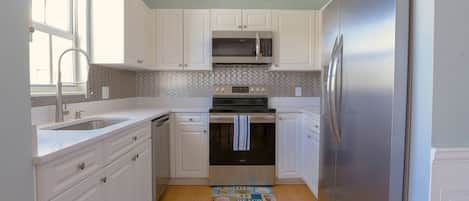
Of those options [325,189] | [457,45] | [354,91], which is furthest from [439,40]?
[325,189]

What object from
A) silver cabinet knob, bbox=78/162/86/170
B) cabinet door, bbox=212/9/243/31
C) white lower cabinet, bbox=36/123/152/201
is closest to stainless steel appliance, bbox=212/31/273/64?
cabinet door, bbox=212/9/243/31

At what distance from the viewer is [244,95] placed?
11.3ft

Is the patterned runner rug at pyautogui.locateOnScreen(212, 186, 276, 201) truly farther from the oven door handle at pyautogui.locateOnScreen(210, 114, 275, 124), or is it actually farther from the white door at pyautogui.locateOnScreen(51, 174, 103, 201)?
the white door at pyautogui.locateOnScreen(51, 174, 103, 201)

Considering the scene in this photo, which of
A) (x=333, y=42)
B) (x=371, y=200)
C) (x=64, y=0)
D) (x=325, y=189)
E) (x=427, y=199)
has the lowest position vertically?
(x=325, y=189)

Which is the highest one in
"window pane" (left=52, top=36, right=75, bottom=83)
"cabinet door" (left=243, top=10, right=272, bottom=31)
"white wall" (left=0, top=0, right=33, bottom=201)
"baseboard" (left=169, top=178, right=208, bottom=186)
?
"cabinet door" (left=243, top=10, right=272, bottom=31)

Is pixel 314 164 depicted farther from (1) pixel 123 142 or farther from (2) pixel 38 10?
(2) pixel 38 10

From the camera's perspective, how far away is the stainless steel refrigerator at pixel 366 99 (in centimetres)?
108

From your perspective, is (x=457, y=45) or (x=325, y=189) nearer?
(x=457, y=45)

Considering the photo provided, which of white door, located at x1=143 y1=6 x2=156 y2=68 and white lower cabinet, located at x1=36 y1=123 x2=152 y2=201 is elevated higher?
white door, located at x1=143 y1=6 x2=156 y2=68

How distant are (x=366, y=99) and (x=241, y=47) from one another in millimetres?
2072

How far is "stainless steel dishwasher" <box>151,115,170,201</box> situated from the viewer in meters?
2.42

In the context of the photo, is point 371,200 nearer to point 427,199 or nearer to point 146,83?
point 427,199

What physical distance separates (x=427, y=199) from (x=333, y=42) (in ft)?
3.31

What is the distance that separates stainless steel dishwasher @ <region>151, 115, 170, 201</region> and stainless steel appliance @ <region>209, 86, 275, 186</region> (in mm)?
480
